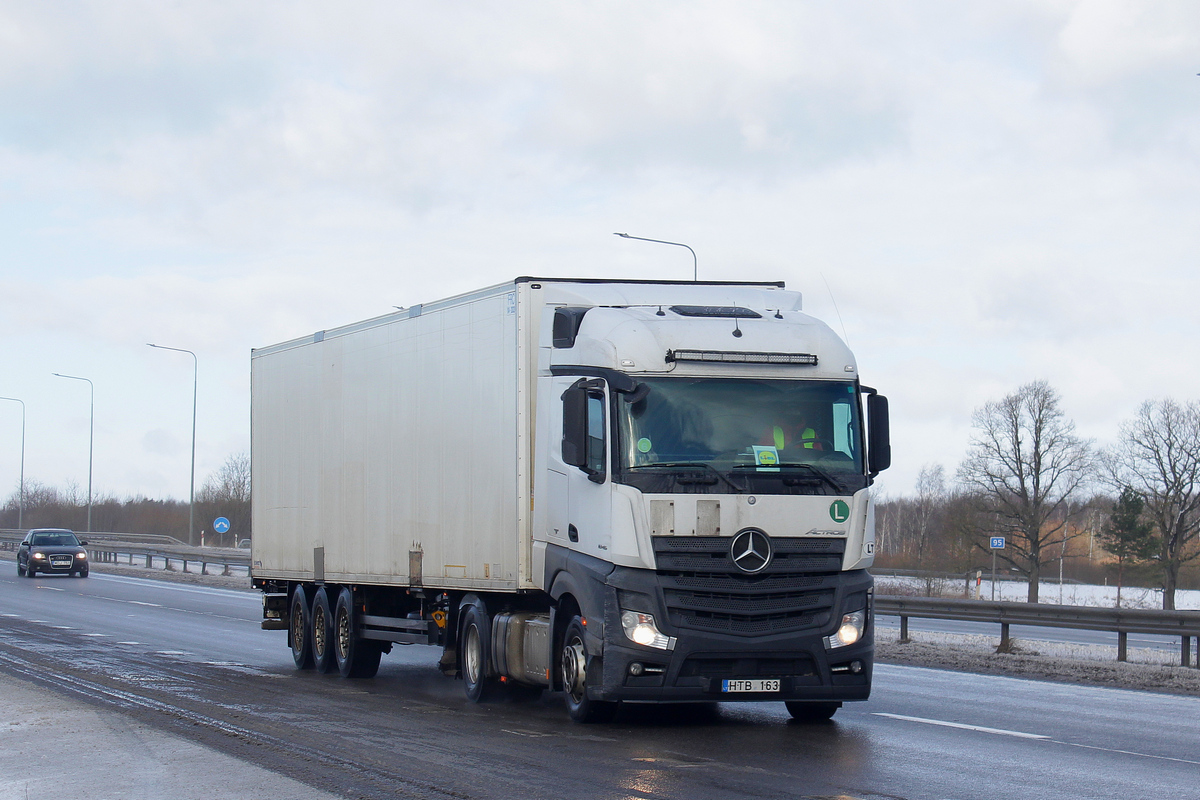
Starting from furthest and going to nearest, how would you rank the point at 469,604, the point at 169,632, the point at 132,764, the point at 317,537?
the point at 169,632
the point at 317,537
the point at 469,604
the point at 132,764

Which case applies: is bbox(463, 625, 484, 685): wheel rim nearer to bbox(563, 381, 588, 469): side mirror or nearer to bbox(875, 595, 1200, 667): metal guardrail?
bbox(563, 381, 588, 469): side mirror

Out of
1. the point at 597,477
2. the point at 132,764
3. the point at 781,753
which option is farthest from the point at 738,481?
the point at 132,764

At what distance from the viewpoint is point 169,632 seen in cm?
2223

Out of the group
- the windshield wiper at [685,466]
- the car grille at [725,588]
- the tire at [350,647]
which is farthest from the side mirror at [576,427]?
the tire at [350,647]

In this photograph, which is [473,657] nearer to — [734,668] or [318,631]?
[734,668]

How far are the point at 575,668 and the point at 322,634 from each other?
257 inches

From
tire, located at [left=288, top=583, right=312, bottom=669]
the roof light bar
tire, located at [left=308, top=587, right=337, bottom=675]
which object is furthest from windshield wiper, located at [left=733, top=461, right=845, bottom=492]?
tire, located at [left=288, top=583, right=312, bottom=669]

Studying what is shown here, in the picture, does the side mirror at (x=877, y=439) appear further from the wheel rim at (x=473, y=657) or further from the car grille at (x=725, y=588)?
the wheel rim at (x=473, y=657)

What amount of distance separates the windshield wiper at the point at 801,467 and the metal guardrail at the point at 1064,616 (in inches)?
343

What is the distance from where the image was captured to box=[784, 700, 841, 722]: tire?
11.1 meters

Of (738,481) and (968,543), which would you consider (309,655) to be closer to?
(738,481)

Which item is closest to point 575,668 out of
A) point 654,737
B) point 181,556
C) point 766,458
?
point 654,737

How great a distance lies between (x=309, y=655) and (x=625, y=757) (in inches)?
336

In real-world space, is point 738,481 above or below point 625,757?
above
